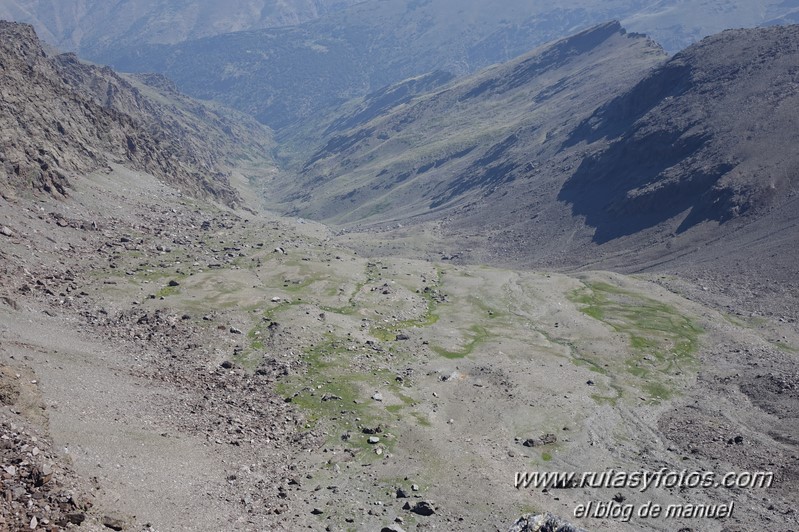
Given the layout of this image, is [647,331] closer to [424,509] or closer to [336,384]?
[336,384]

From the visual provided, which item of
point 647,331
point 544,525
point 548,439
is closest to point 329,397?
point 548,439

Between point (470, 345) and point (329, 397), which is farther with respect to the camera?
point (470, 345)

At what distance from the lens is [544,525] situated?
138 feet

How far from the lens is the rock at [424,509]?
2260 inches

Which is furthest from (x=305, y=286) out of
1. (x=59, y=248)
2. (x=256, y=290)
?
(x=59, y=248)

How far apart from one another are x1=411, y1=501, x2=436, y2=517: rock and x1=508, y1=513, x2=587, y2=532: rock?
15.6 meters

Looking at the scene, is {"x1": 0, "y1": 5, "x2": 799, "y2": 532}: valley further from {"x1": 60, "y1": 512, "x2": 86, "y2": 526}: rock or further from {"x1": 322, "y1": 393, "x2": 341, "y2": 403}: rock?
{"x1": 322, "y1": 393, "x2": 341, "y2": 403}: rock

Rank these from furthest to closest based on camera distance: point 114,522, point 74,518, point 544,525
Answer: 1. point 544,525
2. point 114,522
3. point 74,518

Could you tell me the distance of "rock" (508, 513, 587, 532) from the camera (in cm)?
4143

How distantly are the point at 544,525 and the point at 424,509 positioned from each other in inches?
703

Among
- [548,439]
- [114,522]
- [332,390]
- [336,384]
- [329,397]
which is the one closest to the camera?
[114,522]

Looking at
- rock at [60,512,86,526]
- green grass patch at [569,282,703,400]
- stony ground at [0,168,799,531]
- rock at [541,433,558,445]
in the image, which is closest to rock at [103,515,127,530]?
stony ground at [0,168,799,531]

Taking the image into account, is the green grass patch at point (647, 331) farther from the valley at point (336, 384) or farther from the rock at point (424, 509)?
the rock at point (424, 509)

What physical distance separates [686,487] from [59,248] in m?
106
